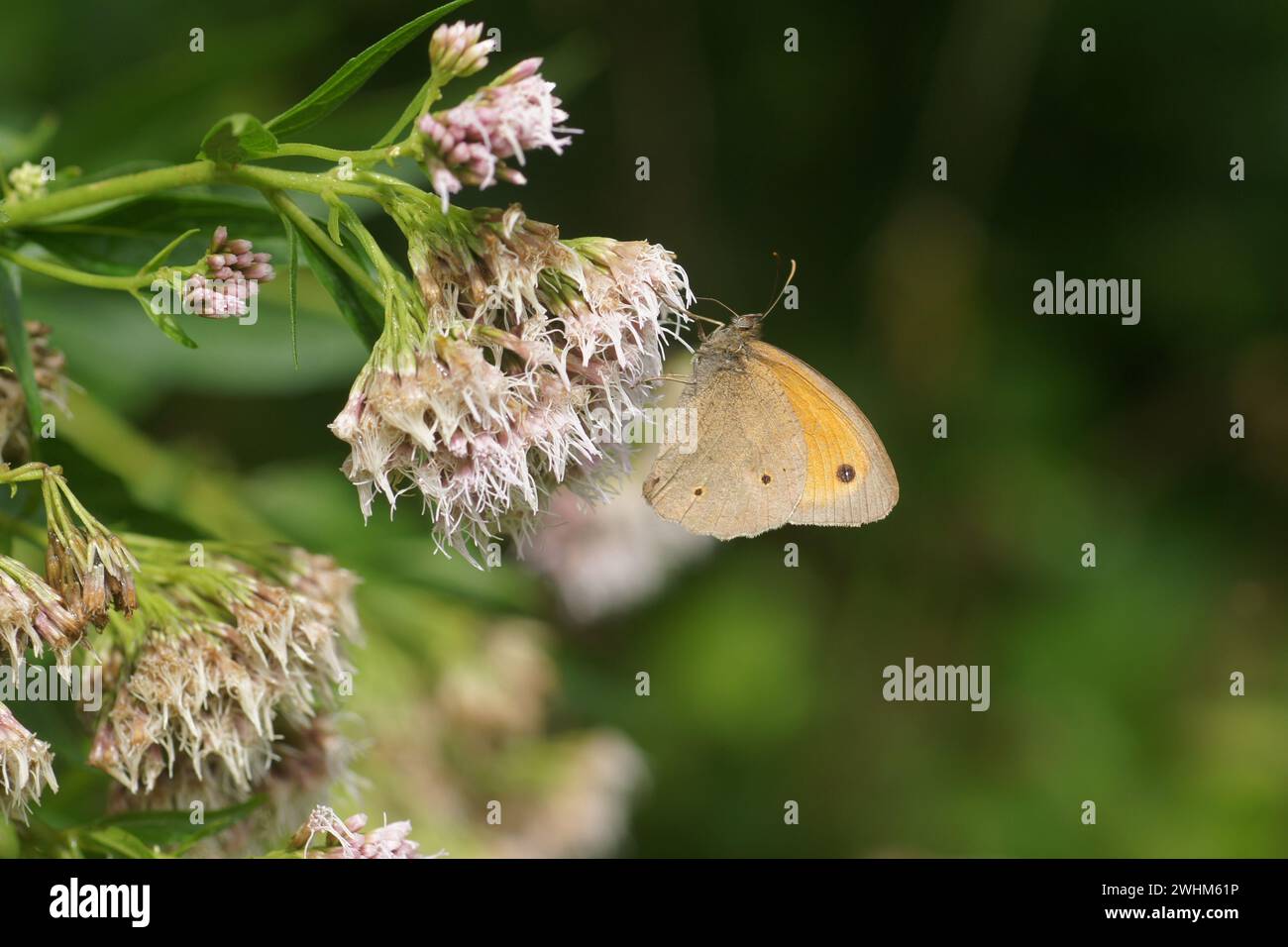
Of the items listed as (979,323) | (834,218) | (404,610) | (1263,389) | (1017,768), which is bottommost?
(1017,768)

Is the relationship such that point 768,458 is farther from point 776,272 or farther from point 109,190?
point 776,272

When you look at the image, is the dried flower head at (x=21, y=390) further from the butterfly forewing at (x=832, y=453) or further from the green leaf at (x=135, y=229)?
A: the butterfly forewing at (x=832, y=453)

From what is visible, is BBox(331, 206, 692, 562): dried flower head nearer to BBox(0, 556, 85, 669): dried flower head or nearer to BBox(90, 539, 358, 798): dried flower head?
BBox(90, 539, 358, 798): dried flower head

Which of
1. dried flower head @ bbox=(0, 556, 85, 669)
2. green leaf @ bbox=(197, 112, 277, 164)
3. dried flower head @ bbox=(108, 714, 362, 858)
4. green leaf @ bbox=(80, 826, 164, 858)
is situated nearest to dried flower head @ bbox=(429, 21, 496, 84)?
green leaf @ bbox=(197, 112, 277, 164)

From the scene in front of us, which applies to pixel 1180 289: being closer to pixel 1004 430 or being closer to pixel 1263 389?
pixel 1263 389

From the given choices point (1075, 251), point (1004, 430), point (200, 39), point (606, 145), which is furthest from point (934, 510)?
point (200, 39)

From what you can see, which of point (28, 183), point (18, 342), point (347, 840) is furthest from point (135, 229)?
point (347, 840)

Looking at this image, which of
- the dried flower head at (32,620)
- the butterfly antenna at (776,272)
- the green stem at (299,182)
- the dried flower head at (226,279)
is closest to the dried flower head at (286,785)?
the dried flower head at (32,620)

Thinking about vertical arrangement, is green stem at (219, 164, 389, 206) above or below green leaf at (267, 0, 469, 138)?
below
